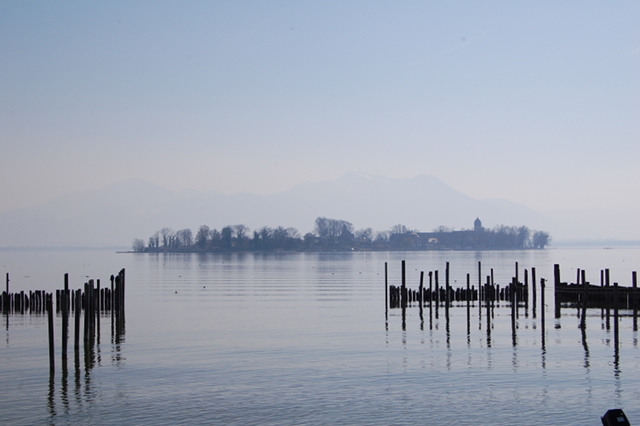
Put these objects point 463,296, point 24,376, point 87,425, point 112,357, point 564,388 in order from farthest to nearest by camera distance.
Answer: point 463,296 → point 112,357 → point 24,376 → point 564,388 → point 87,425

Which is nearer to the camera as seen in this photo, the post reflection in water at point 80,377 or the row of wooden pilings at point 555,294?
the post reflection in water at point 80,377

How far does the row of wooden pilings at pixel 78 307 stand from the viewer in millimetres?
25578

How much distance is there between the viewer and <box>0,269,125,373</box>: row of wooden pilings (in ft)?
83.9

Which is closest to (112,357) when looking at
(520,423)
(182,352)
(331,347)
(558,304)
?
(182,352)

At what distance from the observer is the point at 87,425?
58.6ft

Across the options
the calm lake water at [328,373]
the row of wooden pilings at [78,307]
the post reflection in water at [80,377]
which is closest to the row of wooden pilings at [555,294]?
the calm lake water at [328,373]

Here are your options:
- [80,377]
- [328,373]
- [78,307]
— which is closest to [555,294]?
[328,373]

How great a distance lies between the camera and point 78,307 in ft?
94.8

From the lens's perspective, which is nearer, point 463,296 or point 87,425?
point 87,425

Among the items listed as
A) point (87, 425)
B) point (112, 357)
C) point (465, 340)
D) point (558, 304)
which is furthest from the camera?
point (558, 304)

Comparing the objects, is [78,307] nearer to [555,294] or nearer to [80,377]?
[80,377]

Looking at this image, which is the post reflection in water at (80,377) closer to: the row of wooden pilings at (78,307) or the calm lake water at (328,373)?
the calm lake water at (328,373)

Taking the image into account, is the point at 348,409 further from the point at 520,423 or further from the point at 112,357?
the point at 112,357

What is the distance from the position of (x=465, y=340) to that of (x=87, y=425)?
19.0m
